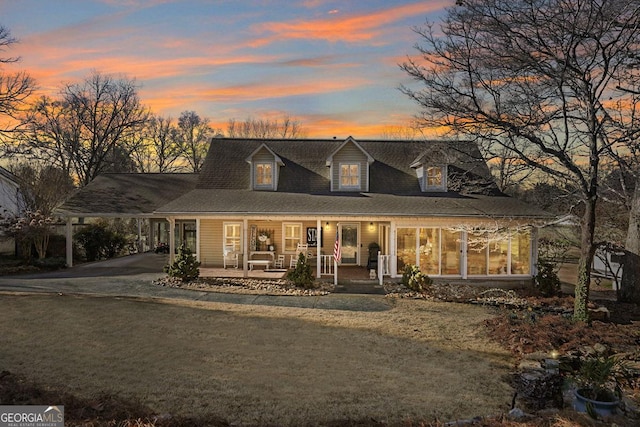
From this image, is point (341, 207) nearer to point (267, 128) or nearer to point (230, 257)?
point (230, 257)

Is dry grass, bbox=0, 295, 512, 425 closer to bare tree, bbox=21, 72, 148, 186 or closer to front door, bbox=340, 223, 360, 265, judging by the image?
front door, bbox=340, 223, 360, 265

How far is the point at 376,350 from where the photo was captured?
9.02 metres

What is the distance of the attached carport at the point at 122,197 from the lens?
805 inches

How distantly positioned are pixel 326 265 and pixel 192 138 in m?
32.7

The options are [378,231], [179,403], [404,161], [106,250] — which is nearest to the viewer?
[179,403]

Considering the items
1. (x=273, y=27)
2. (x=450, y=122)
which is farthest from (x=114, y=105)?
(x=450, y=122)

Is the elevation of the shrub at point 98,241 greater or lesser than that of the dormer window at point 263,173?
lesser

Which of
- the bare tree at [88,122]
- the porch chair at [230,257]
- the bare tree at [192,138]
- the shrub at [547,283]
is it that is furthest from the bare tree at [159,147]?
the shrub at [547,283]

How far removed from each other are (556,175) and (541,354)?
5.71 metres

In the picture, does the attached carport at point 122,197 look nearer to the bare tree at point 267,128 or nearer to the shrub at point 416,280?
the shrub at point 416,280

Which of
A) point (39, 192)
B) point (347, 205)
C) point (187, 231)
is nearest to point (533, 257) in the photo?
point (347, 205)

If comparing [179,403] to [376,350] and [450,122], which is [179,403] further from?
[450,122]

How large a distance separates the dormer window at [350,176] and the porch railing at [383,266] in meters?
4.35
